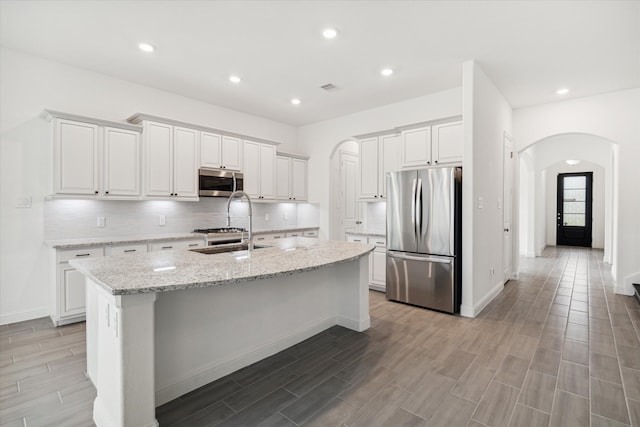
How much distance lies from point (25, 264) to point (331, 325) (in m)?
3.61

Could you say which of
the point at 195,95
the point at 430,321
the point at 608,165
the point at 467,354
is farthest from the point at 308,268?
the point at 608,165

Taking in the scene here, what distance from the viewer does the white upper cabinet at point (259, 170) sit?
5.29 m

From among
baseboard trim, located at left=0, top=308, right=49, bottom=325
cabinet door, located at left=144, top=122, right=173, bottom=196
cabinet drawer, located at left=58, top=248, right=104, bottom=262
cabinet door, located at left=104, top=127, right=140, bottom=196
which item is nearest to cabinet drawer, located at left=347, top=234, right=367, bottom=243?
cabinet door, located at left=144, top=122, right=173, bottom=196

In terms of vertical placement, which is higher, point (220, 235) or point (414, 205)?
point (414, 205)

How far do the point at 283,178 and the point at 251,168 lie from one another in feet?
2.65

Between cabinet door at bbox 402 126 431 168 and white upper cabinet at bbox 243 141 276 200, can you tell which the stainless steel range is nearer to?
white upper cabinet at bbox 243 141 276 200

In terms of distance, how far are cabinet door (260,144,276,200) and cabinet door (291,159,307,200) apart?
535mm

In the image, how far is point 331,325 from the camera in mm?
3260

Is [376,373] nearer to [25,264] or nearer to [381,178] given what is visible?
[381,178]

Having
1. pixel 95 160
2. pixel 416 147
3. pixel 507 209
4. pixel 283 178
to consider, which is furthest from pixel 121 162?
pixel 507 209

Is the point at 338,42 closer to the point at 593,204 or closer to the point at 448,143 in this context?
the point at 448,143

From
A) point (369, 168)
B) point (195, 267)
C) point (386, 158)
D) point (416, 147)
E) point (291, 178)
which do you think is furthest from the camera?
point (291, 178)

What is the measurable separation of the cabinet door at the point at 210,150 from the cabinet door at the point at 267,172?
0.84 metres

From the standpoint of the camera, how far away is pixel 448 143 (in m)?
4.17
